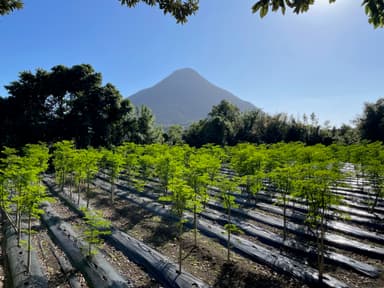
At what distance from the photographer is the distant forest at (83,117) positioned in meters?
16.7

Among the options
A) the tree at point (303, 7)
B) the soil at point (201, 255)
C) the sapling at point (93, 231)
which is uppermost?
the tree at point (303, 7)

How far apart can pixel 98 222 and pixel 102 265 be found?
0.85 m

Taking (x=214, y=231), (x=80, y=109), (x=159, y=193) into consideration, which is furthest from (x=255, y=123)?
(x=214, y=231)

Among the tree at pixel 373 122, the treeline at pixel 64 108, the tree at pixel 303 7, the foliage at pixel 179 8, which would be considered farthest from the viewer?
the tree at pixel 373 122

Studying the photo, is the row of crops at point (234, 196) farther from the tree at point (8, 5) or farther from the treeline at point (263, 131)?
the treeline at point (263, 131)

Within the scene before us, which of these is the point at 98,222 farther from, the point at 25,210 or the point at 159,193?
the point at 159,193

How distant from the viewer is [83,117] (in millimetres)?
17766

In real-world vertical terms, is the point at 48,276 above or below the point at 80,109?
below

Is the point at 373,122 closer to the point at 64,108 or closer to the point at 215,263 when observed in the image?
the point at 215,263

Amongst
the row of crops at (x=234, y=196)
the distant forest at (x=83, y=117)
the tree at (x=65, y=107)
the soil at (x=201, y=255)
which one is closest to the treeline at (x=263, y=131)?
the distant forest at (x=83, y=117)

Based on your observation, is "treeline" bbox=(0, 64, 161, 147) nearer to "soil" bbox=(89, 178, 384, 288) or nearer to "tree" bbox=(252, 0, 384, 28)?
"soil" bbox=(89, 178, 384, 288)

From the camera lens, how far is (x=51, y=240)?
567 cm

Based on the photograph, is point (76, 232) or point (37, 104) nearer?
point (76, 232)

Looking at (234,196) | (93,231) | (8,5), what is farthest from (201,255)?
(8,5)
